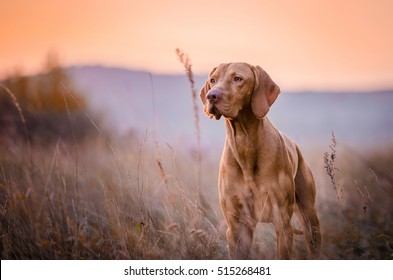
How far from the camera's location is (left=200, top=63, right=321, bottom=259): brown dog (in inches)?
202

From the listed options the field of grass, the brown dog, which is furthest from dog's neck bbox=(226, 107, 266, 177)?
the field of grass

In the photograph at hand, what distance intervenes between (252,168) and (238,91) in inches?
27.1

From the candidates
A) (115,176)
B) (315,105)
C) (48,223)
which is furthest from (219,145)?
(48,223)

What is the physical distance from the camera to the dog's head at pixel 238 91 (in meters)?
4.88

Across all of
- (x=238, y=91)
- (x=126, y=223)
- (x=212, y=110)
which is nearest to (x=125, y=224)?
(x=126, y=223)

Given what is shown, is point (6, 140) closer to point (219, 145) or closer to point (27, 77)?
point (27, 77)

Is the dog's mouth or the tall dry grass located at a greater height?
the dog's mouth

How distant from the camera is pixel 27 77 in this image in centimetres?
849

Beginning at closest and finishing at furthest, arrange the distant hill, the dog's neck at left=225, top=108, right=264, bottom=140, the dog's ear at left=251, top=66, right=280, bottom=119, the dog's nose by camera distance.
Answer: the dog's nose, the dog's ear at left=251, top=66, right=280, bottom=119, the dog's neck at left=225, top=108, right=264, bottom=140, the distant hill

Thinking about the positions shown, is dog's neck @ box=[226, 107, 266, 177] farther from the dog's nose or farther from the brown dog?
the dog's nose

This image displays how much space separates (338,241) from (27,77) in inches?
195

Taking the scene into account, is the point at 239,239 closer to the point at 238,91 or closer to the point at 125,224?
the point at 125,224

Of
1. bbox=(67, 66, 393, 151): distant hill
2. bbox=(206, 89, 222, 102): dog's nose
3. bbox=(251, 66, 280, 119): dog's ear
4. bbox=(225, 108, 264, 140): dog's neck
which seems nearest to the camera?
bbox=(206, 89, 222, 102): dog's nose

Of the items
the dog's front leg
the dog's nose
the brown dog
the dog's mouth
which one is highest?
the dog's nose
